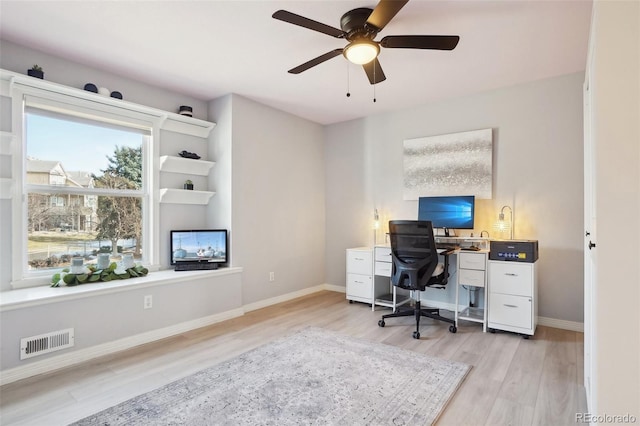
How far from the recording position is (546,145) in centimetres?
338

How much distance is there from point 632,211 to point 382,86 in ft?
9.01

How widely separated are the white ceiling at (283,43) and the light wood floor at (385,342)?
2552 mm

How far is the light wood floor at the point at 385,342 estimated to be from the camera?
1.89 metres

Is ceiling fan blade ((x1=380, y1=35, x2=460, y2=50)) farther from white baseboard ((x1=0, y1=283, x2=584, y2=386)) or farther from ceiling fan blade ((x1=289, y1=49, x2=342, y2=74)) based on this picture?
white baseboard ((x1=0, y1=283, x2=584, y2=386))

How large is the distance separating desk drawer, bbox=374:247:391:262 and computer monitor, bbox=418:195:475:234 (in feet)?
1.87

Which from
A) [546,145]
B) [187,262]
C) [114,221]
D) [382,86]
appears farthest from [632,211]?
[114,221]

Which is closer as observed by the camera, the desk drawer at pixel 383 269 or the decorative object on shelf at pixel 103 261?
the decorative object on shelf at pixel 103 261

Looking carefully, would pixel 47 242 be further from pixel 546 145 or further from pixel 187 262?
pixel 546 145

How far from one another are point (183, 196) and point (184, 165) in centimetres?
36

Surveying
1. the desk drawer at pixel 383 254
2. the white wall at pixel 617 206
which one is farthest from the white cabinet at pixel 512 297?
the white wall at pixel 617 206

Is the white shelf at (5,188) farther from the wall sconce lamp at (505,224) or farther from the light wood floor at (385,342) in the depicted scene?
the wall sconce lamp at (505,224)

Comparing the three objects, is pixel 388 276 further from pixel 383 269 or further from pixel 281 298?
pixel 281 298

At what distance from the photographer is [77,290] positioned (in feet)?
8.57

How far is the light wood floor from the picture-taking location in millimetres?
1892
